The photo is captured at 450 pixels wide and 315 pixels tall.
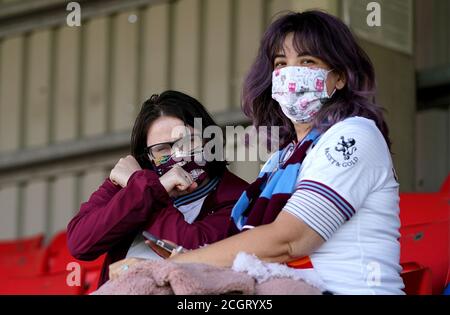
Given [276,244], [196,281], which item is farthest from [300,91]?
[196,281]

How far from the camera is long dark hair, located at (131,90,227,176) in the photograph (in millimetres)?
3354

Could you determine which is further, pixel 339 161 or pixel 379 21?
pixel 379 21

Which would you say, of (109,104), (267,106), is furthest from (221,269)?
(109,104)

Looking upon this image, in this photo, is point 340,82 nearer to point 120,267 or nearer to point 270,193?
point 270,193

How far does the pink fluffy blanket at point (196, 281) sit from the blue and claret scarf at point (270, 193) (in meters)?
0.28

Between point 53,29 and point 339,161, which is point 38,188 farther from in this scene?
point 339,161

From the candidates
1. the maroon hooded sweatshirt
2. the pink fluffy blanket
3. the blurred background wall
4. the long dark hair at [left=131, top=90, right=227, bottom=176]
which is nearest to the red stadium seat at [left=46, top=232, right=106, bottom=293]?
the blurred background wall

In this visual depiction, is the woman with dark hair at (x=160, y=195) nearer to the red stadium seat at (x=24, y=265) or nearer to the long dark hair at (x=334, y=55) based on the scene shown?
the long dark hair at (x=334, y=55)

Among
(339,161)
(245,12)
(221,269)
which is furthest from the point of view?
(245,12)

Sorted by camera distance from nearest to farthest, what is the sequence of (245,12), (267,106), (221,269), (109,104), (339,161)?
(221,269) < (339,161) < (267,106) < (245,12) < (109,104)

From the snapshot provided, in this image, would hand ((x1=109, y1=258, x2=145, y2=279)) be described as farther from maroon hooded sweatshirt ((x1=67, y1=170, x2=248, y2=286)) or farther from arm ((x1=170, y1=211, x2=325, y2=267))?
maroon hooded sweatshirt ((x1=67, y1=170, x2=248, y2=286))

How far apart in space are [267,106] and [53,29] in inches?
202

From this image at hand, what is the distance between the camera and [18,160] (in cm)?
804
